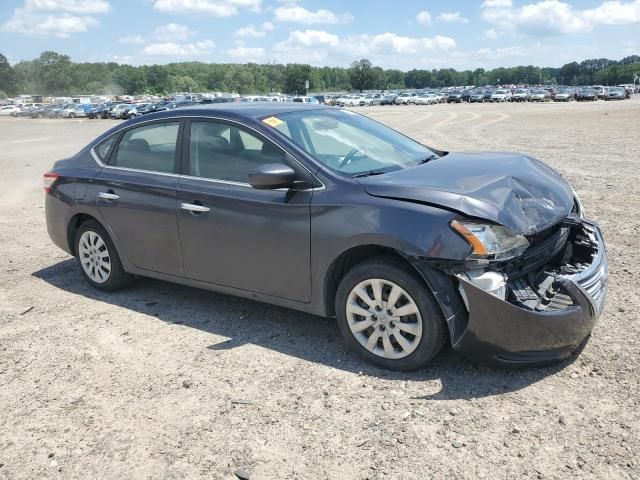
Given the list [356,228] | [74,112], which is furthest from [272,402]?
[74,112]

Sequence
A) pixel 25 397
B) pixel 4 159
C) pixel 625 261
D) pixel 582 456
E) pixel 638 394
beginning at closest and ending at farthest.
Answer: pixel 582 456 < pixel 638 394 < pixel 25 397 < pixel 625 261 < pixel 4 159

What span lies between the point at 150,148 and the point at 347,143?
1.78m

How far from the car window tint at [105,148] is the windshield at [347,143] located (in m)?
1.83

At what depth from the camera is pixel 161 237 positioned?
489 cm

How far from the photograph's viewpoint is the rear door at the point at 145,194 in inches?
189

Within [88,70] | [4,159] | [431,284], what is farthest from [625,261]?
[88,70]

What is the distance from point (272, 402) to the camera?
11.6 feet

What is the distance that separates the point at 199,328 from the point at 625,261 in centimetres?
410

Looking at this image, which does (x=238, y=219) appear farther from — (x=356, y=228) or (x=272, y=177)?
(x=356, y=228)

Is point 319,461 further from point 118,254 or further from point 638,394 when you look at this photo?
point 118,254

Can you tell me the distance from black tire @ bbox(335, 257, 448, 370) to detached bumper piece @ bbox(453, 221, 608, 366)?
152 mm

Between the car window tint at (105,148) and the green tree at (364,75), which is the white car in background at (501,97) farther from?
the green tree at (364,75)

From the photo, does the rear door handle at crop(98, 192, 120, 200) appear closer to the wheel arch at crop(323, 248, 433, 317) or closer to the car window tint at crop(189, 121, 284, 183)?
the car window tint at crop(189, 121, 284, 183)

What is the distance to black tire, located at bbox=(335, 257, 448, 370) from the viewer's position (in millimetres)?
3529
